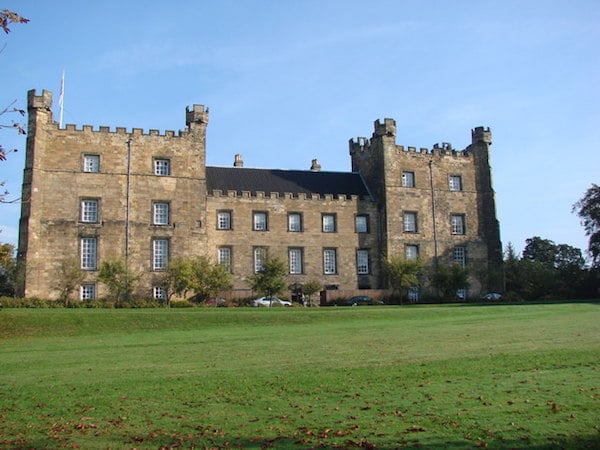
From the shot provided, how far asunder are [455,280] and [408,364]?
4021cm

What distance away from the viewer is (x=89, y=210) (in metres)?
47.9

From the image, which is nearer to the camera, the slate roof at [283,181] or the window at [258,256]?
the window at [258,256]

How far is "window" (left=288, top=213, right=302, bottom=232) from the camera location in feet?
179

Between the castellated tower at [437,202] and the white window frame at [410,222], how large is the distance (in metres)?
0.09

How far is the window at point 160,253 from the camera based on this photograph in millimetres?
49031

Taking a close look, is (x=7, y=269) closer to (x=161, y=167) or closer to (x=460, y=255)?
(x=161, y=167)

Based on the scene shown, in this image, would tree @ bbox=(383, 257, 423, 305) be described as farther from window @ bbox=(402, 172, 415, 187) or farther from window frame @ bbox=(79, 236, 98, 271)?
window frame @ bbox=(79, 236, 98, 271)

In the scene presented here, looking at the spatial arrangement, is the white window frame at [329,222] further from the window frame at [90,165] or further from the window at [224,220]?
the window frame at [90,165]

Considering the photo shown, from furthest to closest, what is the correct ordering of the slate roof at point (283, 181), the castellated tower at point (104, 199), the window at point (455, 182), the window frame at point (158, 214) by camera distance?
the window at point (455, 182), the slate roof at point (283, 181), the window frame at point (158, 214), the castellated tower at point (104, 199)

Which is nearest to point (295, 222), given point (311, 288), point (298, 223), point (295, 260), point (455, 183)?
point (298, 223)

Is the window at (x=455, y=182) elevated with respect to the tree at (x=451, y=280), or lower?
elevated

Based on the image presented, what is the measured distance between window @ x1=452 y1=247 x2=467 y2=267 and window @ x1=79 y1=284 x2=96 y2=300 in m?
31.6

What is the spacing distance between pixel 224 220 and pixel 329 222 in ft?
31.0

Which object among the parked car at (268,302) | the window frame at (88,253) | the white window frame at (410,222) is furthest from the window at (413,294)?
the window frame at (88,253)
